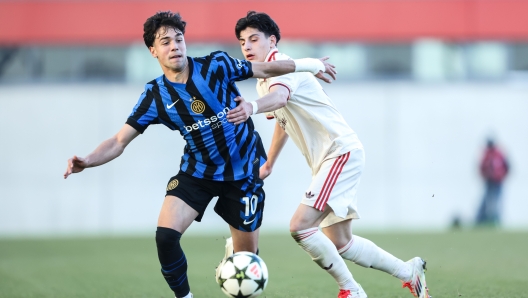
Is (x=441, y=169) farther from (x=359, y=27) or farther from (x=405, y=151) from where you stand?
(x=359, y=27)

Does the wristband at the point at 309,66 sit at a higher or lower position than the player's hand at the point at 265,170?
higher

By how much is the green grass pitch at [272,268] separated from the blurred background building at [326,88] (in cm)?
482

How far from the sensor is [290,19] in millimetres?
20328

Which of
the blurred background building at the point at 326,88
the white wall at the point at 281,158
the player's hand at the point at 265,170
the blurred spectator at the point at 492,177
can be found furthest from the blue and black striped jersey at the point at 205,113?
the white wall at the point at 281,158

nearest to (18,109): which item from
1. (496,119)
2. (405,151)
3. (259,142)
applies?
(405,151)

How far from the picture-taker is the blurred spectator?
59.6 feet

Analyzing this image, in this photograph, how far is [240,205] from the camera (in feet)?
20.4

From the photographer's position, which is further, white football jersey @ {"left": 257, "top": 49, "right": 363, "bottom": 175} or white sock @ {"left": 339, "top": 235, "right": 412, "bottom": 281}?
white sock @ {"left": 339, "top": 235, "right": 412, "bottom": 281}

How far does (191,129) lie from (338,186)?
1209 millimetres

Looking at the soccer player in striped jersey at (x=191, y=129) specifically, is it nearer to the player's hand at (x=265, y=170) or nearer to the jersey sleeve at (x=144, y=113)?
the jersey sleeve at (x=144, y=113)

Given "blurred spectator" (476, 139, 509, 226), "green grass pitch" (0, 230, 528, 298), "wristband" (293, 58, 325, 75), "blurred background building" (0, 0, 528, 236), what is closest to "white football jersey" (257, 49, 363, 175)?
"wristband" (293, 58, 325, 75)

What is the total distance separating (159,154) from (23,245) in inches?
231

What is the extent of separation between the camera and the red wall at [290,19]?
2019cm

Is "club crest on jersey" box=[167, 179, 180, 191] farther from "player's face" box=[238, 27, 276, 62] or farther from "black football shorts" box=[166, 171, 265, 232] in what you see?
"player's face" box=[238, 27, 276, 62]
